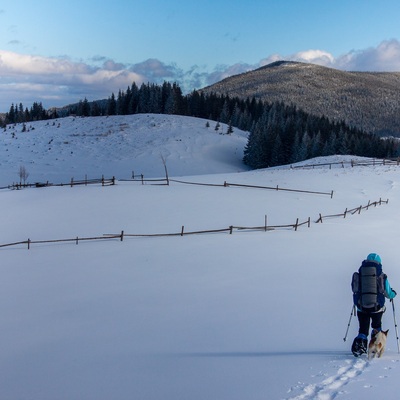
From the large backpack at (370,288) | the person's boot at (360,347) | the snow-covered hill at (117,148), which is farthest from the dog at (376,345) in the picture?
the snow-covered hill at (117,148)

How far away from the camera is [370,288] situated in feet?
28.3

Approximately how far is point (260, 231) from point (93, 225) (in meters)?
9.13

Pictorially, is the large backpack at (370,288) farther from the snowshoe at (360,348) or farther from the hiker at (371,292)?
the snowshoe at (360,348)

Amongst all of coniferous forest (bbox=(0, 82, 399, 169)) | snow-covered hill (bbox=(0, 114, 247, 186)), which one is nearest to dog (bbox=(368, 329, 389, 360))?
snow-covered hill (bbox=(0, 114, 247, 186))

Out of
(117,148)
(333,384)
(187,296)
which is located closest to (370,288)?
(333,384)

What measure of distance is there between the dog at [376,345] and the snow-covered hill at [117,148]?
5054 cm

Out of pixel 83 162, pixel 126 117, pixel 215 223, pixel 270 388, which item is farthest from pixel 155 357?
pixel 126 117

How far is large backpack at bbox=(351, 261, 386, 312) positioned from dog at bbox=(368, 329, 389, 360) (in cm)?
52

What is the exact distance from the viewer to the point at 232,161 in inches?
2837

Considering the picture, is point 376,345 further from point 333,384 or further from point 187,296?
point 187,296

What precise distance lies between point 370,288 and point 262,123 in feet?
252

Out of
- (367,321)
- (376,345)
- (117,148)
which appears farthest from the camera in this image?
(117,148)

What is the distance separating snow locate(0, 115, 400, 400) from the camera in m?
7.69

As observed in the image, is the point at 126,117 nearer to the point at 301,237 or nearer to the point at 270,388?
the point at 301,237
